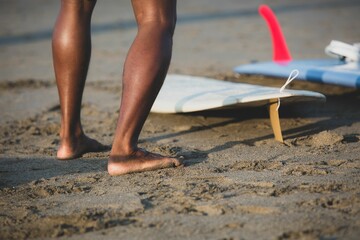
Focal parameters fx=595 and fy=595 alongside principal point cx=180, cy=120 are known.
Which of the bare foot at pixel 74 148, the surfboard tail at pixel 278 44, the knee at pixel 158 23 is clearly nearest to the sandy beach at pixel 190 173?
the bare foot at pixel 74 148

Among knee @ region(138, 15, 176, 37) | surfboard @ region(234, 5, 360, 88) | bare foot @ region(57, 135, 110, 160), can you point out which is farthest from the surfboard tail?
knee @ region(138, 15, 176, 37)

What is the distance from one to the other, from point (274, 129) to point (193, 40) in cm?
469

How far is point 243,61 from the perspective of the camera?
5770mm

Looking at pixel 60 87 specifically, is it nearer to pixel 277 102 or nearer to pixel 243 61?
pixel 277 102

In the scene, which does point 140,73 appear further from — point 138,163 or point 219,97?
point 219,97

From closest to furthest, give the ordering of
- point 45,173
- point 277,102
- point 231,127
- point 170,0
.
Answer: point 170,0 → point 45,173 → point 277,102 → point 231,127

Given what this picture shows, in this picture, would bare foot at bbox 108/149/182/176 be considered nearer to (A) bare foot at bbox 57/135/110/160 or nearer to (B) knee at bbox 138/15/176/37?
(A) bare foot at bbox 57/135/110/160

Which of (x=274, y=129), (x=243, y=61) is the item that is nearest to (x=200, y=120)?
(x=274, y=129)

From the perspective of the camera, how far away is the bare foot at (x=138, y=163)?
242 cm

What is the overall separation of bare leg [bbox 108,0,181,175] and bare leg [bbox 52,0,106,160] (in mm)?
345

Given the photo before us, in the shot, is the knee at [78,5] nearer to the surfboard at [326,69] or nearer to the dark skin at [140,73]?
the dark skin at [140,73]

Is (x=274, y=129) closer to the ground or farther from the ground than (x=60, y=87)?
closer to the ground

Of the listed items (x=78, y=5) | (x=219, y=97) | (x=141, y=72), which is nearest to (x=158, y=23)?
(x=141, y=72)

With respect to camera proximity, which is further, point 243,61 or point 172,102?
point 243,61
